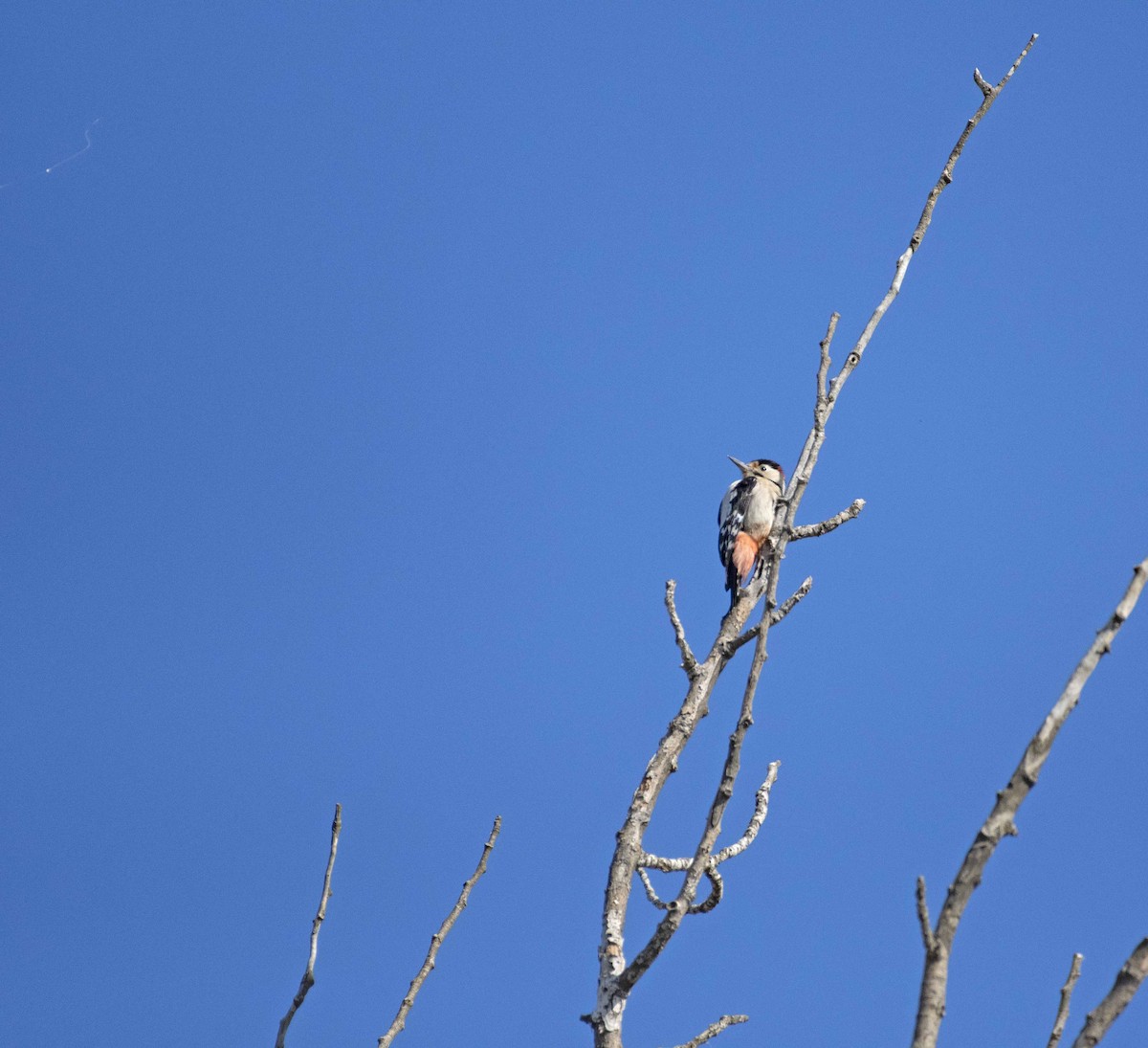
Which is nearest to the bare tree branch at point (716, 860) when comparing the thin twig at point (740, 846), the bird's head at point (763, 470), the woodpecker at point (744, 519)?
the thin twig at point (740, 846)

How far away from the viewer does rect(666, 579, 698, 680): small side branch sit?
404 centimetres

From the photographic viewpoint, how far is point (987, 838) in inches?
70.7

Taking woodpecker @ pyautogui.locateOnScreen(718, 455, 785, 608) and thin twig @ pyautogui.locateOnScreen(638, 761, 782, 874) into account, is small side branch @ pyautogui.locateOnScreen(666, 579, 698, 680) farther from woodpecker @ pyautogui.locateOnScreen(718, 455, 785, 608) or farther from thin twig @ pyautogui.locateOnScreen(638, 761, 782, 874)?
woodpecker @ pyautogui.locateOnScreen(718, 455, 785, 608)

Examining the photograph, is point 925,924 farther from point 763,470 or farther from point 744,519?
point 763,470

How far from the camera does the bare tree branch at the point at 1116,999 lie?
172 centimetres

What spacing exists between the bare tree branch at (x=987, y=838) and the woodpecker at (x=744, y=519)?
764 cm

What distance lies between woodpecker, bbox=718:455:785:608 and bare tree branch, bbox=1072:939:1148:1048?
7.66 metres

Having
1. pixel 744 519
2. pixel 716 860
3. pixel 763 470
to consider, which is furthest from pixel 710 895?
pixel 763 470

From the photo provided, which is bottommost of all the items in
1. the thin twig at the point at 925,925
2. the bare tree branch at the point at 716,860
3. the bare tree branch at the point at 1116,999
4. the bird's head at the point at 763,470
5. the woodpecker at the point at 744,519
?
the bare tree branch at the point at 1116,999

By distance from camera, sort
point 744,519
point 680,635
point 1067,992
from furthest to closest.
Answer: point 744,519 < point 680,635 < point 1067,992

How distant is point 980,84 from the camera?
3.79 metres

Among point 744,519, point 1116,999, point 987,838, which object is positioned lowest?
point 1116,999

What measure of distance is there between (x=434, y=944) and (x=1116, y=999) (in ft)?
4.98

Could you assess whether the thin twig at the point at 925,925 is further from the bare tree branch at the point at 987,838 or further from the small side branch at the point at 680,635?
the small side branch at the point at 680,635
